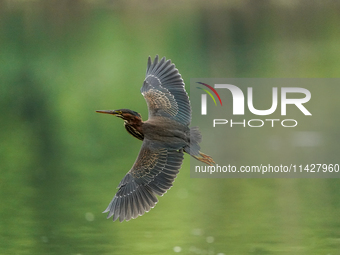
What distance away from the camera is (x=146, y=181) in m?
6.45

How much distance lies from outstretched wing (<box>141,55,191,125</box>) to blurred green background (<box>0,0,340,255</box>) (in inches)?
58.9

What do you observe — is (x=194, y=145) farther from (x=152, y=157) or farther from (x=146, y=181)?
(x=146, y=181)

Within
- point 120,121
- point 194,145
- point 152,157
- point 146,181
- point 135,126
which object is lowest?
point 146,181

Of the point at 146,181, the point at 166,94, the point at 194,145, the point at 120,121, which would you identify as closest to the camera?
the point at 146,181

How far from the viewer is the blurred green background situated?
7.67 m

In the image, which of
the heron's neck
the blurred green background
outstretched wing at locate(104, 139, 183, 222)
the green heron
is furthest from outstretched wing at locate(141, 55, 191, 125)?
the blurred green background

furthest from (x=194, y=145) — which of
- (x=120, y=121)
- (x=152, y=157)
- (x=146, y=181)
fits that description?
(x=120, y=121)

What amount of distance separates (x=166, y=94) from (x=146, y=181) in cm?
108

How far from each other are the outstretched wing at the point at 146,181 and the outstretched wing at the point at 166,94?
48cm

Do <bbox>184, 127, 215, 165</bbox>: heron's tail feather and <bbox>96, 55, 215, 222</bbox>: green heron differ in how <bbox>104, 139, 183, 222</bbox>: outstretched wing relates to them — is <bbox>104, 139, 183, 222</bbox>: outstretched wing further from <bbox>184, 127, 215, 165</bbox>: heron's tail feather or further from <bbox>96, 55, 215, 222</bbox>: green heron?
<bbox>184, 127, 215, 165</bbox>: heron's tail feather

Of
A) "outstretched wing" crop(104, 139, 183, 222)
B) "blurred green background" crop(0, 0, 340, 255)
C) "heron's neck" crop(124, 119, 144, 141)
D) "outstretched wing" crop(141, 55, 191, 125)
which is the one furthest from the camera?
"blurred green background" crop(0, 0, 340, 255)

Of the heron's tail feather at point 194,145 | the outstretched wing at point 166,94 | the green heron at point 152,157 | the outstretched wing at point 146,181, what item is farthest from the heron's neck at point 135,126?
the heron's tail feather at point 194,145

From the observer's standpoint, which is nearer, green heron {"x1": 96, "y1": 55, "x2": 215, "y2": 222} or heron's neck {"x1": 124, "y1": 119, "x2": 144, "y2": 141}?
green heron {"x1": 96, "y1": 55, "x2": 215, "y2": 222}

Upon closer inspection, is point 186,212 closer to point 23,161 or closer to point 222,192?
point 222,192
